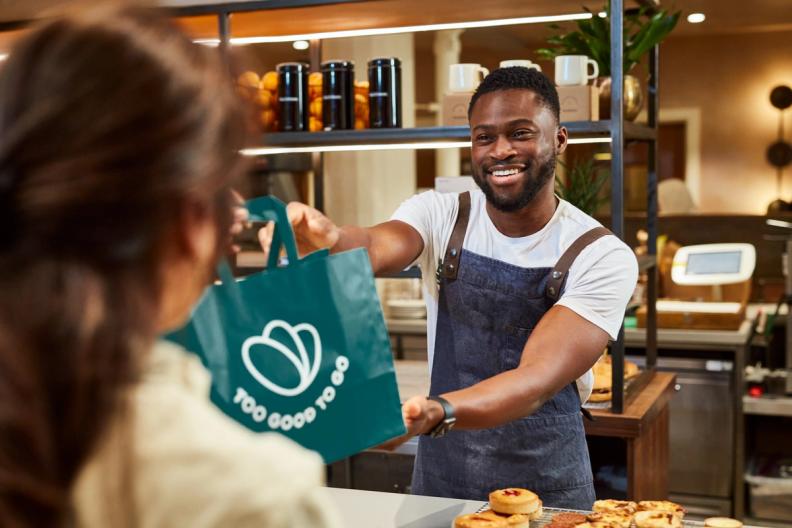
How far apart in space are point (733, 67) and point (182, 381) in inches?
405

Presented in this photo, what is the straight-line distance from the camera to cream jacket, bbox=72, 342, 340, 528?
622 mm

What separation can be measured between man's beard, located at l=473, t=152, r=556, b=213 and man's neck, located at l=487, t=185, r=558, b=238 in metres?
0.02

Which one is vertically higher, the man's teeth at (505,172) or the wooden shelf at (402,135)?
the wooden shelf at (402,135)

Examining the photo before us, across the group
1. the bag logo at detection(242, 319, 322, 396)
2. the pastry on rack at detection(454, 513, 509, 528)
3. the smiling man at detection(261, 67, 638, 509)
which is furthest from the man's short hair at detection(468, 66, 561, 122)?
the bag logo at detection(242, 319, 322, 396)

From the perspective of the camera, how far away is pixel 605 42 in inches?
125

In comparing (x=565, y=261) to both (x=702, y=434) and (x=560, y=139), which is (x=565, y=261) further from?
(x=702, y=434)

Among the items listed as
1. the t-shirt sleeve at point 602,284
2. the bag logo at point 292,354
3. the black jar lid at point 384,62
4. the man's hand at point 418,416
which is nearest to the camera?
the bag logo at point 292,354

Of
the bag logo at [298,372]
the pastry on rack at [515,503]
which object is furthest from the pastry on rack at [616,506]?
the bag logo at [298,372]

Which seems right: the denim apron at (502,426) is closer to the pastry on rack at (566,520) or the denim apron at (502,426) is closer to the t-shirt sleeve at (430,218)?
the t-shirt sleeve at (430,218)

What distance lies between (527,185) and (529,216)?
86 mm

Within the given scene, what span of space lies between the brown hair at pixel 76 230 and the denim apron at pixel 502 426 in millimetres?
1665

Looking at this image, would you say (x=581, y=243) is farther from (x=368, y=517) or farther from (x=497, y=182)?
(x=368, y=517)

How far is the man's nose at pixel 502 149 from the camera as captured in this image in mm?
2223


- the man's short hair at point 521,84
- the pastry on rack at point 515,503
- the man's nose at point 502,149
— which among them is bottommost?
the pastry on rack at point 515,503
